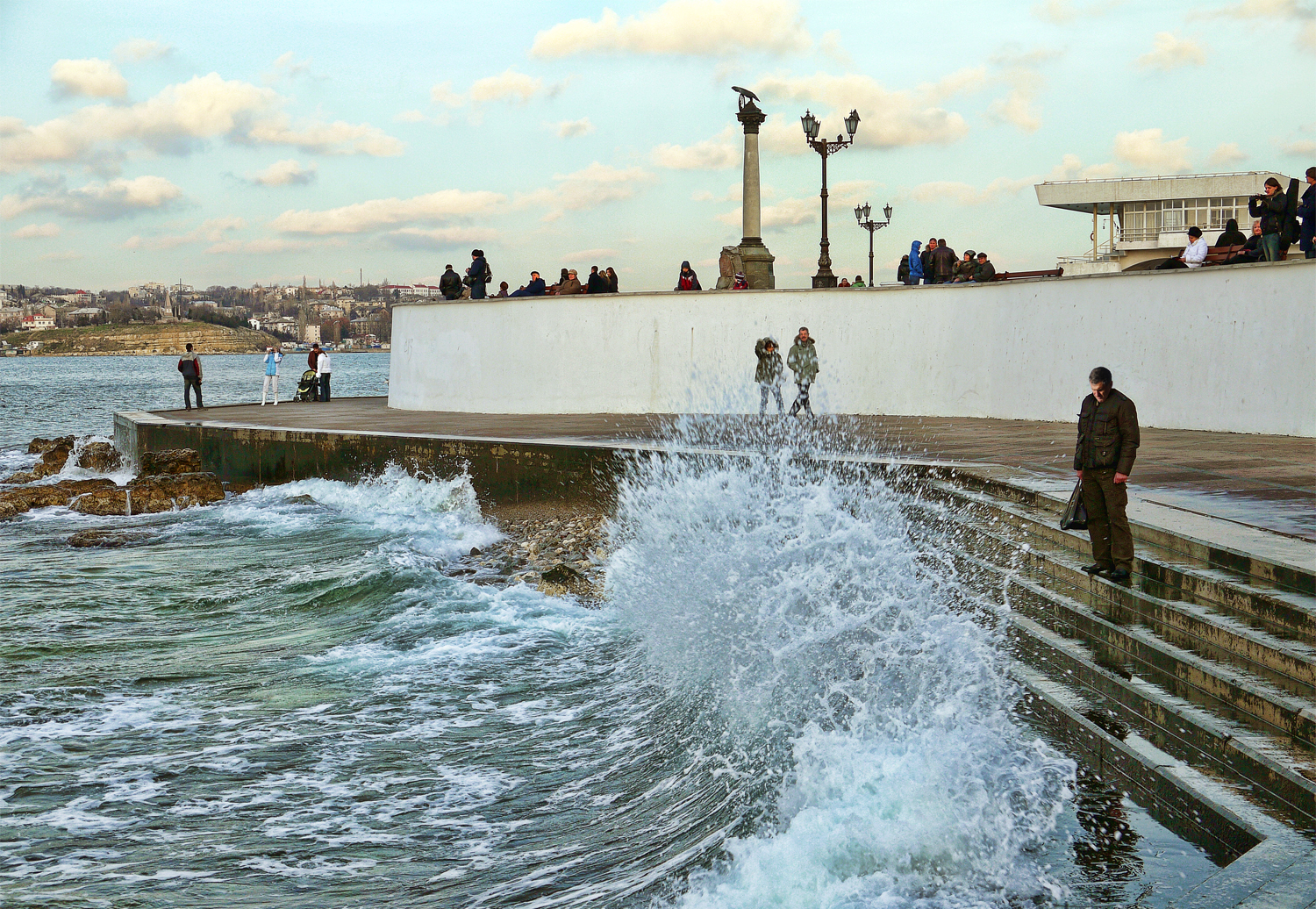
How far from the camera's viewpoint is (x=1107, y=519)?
7266mm

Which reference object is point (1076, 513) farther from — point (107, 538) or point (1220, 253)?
point (107, 538)

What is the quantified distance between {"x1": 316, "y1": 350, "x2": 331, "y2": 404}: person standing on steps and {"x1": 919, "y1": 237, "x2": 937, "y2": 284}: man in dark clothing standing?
1683 centimetres

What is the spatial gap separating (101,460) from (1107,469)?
24.6 metres

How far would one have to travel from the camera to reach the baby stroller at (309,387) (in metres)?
31.2

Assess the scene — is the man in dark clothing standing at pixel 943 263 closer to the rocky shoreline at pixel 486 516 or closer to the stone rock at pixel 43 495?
the rocky shoreline at pixel 486 516

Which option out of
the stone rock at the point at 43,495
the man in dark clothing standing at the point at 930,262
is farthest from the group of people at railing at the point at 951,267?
the stone rock at the point at 43,495

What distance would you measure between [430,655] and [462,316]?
568 inches

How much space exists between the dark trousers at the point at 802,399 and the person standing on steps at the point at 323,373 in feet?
53.0

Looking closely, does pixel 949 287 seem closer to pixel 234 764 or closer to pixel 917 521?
pixel 917 521

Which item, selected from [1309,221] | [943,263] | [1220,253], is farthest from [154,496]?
[1309,221]

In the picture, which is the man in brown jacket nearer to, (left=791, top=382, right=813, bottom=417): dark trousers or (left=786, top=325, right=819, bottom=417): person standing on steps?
(left=791, top=382, right=813, bottom=417): dark trousers

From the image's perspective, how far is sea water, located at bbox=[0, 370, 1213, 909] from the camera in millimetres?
4938

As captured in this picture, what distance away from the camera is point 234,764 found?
6.92 metres

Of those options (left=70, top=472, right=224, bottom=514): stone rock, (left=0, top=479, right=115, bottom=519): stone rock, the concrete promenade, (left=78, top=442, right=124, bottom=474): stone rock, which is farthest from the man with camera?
(left=78, top=442, right=124, bottom=474): stone rock
